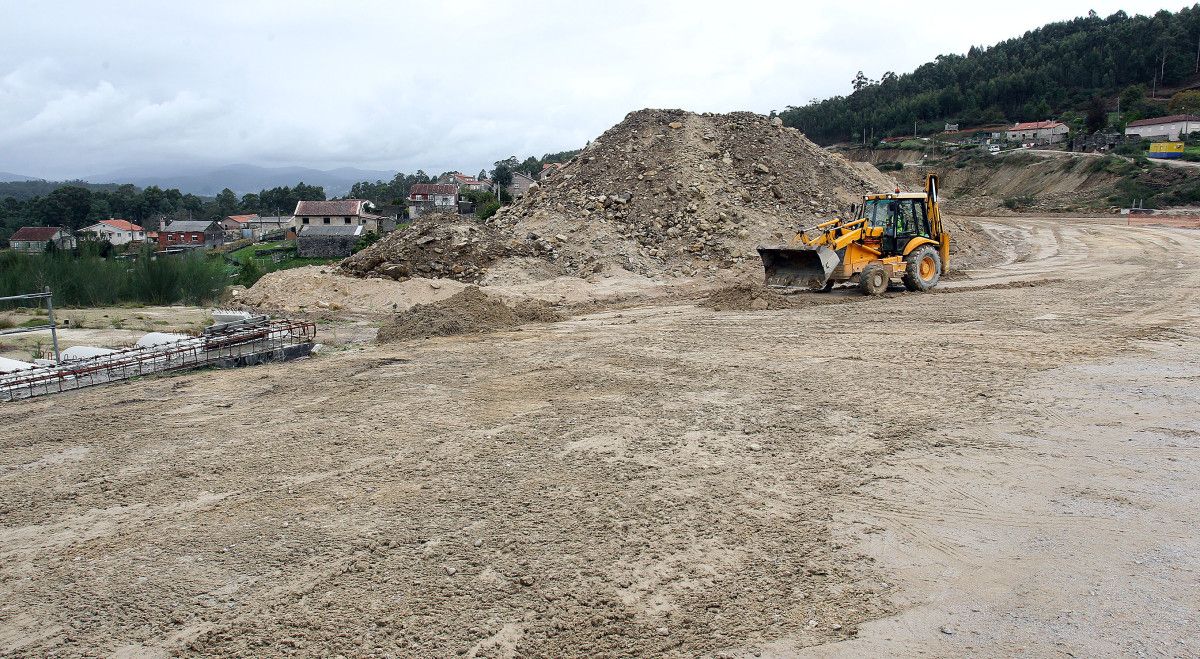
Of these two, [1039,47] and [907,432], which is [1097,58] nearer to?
[1039,47]

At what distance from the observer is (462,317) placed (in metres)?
12.8

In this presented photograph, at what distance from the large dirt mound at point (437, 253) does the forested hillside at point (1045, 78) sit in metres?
59.6

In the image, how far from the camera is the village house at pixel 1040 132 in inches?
2333

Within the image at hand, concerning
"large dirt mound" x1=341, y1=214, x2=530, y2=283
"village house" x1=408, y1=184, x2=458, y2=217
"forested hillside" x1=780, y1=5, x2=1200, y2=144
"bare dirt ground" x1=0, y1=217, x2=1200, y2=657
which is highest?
"forested hillside" x1=780, y1=5, x2=1200, y2=144

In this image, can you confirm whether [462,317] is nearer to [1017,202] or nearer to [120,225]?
[1017,202]

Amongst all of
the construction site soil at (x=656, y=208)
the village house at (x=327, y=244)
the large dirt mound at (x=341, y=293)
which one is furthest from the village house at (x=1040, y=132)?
the large dirt mound at (x=341, y=293)

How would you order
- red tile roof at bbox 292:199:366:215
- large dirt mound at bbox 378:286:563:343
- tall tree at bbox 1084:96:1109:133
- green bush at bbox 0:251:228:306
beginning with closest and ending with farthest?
large dirt mound at bbox 378:286:563:343, green bush at bbox 0:251:228:306, red tile roof at bbox 292:199:366:215, tall tree at bbox 1084:96:1109:133

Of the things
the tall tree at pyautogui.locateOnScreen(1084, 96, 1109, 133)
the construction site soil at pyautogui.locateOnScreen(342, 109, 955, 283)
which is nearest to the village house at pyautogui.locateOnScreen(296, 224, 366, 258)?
the construction site soil at pyautogui.locateOnScreen(342, 109, 955, 283)

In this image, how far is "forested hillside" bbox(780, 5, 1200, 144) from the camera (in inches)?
2734

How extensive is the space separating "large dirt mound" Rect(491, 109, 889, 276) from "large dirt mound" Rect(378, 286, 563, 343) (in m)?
5.01

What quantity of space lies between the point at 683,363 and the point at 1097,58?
80.3 metres

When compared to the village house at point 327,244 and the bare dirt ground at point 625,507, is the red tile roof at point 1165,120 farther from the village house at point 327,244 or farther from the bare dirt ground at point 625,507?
the bare dirt ground at point 625,507

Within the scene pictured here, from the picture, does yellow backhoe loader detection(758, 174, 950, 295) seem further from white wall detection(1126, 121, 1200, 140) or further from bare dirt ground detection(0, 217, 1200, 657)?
white wall detection(1126, 121, 1200, 140)

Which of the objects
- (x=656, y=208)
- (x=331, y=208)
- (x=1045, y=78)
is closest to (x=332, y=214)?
(x=331, y=208)
